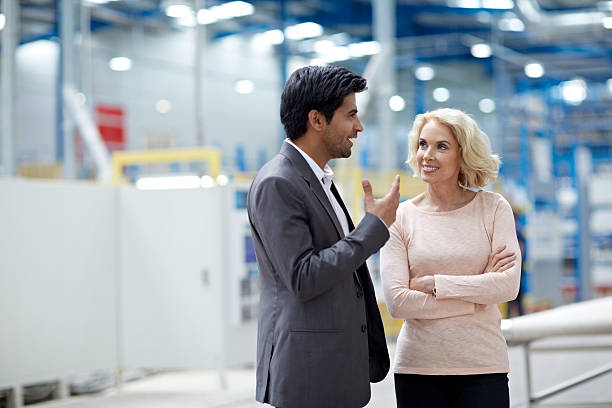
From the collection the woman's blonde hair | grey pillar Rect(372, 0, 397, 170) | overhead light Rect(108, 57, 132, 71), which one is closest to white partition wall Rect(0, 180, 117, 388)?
the woman's blonde hair

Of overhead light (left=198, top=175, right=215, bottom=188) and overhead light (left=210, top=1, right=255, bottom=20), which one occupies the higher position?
overhead light (left=210, top=1, right=255, bottom=20)

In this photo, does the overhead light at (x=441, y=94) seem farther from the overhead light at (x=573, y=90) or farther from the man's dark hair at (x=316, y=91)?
the man's dark hair at (x=316, y=91)

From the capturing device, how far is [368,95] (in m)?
8.29

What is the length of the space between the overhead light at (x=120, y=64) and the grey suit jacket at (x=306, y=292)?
987 centimetres

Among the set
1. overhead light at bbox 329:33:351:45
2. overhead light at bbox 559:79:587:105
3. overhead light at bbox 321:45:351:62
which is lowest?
overhead light at bbox 559:79:587:105

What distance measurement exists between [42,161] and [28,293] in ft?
16.2

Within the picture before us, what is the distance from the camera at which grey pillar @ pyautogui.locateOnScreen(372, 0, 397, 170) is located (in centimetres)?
970

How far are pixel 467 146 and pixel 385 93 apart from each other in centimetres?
772

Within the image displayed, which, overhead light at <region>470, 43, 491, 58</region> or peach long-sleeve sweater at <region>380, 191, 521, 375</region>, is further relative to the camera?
overhead light at <region>470, 43, 491, 58</region>

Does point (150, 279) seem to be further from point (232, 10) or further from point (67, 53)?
point (232, 10)

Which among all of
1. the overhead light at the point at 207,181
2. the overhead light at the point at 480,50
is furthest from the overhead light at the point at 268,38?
the overhead light at the point at 207,181

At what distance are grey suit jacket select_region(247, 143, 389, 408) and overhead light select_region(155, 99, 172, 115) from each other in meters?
10.2

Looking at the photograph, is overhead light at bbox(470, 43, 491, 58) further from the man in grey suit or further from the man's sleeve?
the man's sleeve

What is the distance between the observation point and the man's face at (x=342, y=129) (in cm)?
180
